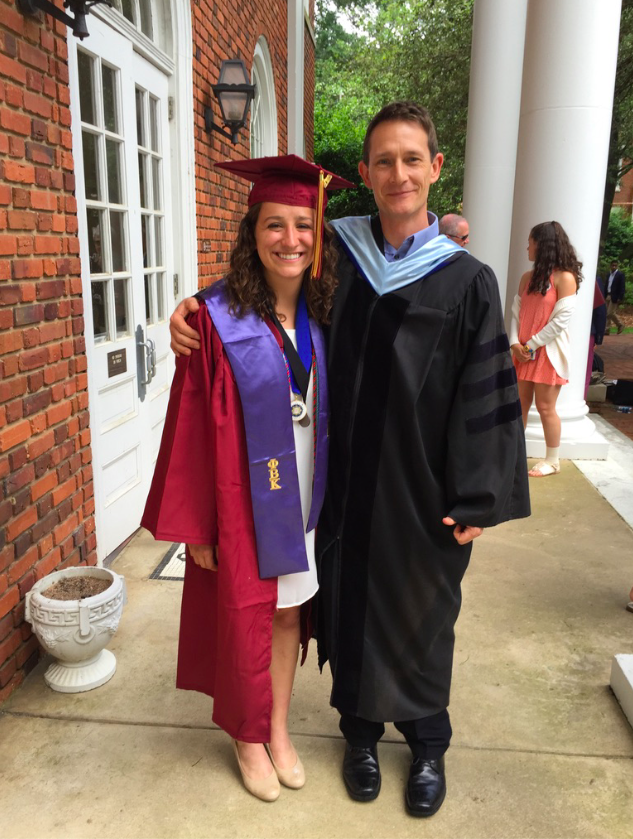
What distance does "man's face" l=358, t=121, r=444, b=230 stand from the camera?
6.31ft

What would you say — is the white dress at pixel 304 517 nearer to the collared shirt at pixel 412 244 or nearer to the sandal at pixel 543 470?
the collared shirt at pixel 412 244

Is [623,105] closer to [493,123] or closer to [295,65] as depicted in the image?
[493,123]

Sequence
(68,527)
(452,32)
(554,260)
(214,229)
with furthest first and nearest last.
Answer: (452,32) → (214,229) → (554,260) → (68,527)

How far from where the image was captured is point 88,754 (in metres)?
2.42


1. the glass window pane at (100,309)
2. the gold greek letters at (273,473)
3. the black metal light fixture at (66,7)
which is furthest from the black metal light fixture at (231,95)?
the gold greek letters at (273,473)

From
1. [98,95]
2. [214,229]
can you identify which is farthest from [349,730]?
[214,229]

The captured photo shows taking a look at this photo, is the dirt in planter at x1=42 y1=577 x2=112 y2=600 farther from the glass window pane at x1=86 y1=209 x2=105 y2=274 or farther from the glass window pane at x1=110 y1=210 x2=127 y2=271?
the glass window pane at x1=110 y1=210 x2=127 y2=271

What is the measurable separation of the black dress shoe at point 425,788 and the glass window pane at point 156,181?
12.2ft

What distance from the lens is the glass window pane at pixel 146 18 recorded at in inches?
176

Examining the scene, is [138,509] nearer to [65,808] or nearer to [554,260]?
[65,808]

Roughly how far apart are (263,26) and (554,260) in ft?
15.1

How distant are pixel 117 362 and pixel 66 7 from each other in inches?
66.0

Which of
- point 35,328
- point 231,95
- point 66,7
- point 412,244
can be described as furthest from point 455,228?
point 412,244

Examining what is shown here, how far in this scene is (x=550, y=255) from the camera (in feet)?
16.6
